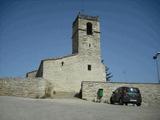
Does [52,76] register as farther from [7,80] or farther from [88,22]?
[88,22]

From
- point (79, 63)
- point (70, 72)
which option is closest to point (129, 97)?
point (70, 72)

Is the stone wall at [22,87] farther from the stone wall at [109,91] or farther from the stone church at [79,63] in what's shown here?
the stone church at [79,63]

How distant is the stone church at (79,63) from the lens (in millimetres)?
27891

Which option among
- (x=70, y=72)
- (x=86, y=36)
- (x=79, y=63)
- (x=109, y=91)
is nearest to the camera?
(x=109, y=91)

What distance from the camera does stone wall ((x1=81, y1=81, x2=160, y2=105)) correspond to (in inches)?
868

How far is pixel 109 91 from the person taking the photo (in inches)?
883

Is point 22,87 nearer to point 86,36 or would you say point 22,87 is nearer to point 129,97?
Answer: point 129,97

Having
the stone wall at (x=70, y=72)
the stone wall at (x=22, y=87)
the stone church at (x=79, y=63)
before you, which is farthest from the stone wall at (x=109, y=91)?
the stone church at (x=79, y=63)

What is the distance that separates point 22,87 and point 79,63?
412 inches

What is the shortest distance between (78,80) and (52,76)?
10.8ft

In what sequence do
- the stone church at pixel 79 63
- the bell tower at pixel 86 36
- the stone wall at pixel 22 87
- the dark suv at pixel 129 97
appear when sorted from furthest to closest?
the bell tower at pixel 86 36
the stone church at pixel 79 63
the stone wall at pixel 22 87
the dark suv at pixel 129 97

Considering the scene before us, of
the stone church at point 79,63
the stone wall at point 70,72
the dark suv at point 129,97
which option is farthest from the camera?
the stone church at point 79,63

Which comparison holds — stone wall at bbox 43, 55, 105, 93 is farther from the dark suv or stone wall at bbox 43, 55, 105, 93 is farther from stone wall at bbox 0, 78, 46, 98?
the dark suv

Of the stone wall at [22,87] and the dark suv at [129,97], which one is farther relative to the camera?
the stone wall at [22,87]
